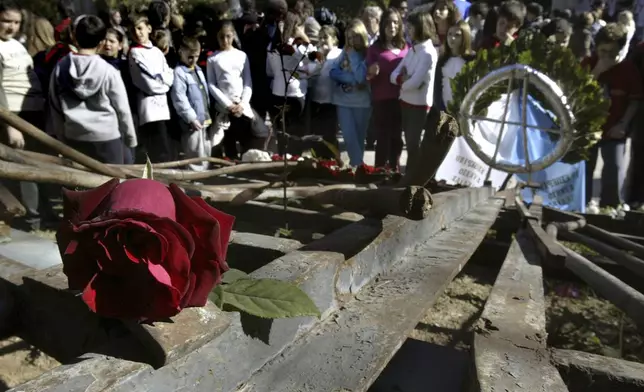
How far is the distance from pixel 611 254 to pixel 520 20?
3.91 m

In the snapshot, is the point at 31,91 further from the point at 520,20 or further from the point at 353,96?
the point at 520,20

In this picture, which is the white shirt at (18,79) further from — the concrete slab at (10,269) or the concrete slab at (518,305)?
the concrete slab at (518,305)

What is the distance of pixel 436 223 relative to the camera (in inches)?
88.3

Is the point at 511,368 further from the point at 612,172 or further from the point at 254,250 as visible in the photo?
the point at 612,172

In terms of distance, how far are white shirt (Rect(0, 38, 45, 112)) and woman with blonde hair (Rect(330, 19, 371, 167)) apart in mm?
3411

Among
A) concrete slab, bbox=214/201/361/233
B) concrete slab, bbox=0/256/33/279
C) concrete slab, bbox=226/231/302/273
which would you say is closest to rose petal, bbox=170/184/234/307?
concrete slab, bbox=0/256/33/279

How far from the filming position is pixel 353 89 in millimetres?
6746

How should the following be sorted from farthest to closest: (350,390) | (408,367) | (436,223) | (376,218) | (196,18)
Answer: (196,18) → (436,223) → (376,218) → (408,367) → (350,390)

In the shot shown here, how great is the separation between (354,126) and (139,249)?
6.12 meters

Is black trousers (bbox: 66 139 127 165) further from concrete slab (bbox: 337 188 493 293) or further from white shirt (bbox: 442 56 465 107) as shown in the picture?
white shirt (bbox: 442 56 465 107)

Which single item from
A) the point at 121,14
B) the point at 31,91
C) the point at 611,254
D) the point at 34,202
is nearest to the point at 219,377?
the point at 611,254

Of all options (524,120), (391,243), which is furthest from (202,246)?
(524,120)

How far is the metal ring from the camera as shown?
4.34 metres

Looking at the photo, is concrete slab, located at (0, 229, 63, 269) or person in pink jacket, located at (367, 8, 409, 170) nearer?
concrete slab, located at (0, 229, 63, 269)
